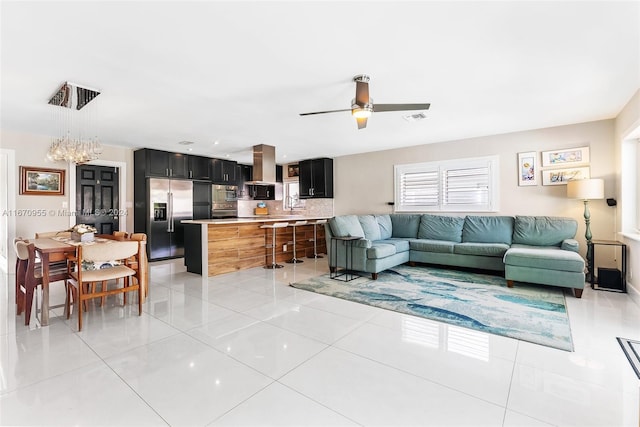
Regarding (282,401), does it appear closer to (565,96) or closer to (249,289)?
(249,289)

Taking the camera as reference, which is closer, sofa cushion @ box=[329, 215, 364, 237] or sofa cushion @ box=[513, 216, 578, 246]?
sofa cushion @ box=[513, 216, 578, 246]

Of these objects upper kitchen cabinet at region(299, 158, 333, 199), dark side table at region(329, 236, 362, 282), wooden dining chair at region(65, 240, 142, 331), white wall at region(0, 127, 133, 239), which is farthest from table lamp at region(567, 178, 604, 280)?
white wall at region(0, 127, 133, 239)

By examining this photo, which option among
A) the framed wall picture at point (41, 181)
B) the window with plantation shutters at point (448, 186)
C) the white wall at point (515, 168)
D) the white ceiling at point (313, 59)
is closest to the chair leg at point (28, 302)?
the white ceiling at point (313, 59)

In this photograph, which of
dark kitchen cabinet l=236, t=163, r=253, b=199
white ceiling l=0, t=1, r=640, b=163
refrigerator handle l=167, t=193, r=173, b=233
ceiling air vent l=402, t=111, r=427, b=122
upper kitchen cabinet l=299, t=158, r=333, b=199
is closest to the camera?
white ceiling l=0, t=1, r=640, b=163

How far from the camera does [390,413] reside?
1.56 m

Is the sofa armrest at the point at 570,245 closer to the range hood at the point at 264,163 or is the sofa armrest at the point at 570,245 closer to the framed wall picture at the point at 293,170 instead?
the range hood at the point at 264,163

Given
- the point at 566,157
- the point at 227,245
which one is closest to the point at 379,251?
the point at 227,245

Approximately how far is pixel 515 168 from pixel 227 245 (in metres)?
5.08

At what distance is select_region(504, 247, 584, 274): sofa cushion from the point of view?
3543mm

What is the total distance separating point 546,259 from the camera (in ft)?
12.1

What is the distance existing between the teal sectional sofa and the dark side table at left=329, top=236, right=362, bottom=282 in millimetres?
16

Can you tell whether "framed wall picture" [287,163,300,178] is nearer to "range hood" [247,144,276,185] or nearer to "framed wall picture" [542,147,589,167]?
"range hood" [247,144,276,185]

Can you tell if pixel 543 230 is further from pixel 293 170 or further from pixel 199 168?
pixel 199 168

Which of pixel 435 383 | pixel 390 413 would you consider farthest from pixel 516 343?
pixel 390 413
